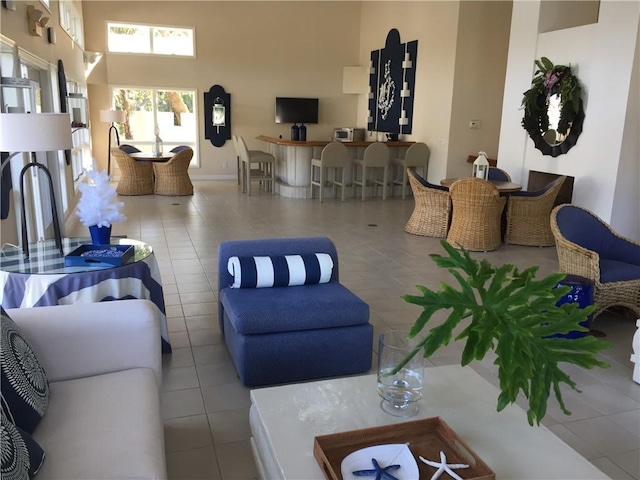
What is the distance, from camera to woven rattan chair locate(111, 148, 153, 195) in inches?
345

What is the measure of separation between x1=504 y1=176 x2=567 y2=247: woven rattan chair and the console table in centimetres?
444

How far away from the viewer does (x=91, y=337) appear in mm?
2023

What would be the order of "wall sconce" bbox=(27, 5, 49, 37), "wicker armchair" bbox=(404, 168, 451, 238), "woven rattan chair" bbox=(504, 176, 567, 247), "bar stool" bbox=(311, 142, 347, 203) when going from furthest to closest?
"bar stool" bbox=(311, 142, 347, 203) → "wicker armchair" bbox=(404, 168, 451, 238) → "woven rattan chair" bbox=(504, 176, 567, 247) → "wall sconce" bbox=(27, 5, 49, 37)

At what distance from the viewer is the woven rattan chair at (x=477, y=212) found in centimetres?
565

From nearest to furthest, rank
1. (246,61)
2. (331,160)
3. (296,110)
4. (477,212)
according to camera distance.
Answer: (477,212) < (331,160) < (246,61) < (296,110)

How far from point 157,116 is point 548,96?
782 cm

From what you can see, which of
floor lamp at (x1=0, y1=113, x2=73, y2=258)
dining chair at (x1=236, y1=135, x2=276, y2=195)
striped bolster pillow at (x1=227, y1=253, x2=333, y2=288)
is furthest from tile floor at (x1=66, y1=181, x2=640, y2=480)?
floor lamp at (x1=0, y1=113, x2=73, y2=258)

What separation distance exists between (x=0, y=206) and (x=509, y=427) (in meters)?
3.61

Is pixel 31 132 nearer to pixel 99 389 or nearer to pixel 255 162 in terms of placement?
pixel 99 389

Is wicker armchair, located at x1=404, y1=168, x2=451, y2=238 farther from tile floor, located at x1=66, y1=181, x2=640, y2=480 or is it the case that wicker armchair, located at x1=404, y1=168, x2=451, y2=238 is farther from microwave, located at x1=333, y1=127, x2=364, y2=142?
microwave, located at x1=333, y1=127, x2=364, y2=142

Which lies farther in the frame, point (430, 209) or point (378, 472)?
point (430, 209)

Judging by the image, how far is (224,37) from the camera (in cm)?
1107

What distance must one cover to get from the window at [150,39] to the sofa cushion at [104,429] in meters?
10.1

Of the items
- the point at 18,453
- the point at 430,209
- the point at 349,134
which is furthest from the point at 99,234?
the point at 349,134
